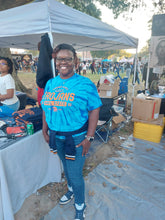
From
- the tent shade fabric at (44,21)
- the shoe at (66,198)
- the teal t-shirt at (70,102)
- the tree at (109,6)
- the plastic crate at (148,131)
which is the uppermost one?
the tree at (109,6)

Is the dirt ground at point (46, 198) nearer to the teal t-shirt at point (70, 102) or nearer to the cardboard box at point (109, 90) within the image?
the teal t-shirt at point (70, 102)

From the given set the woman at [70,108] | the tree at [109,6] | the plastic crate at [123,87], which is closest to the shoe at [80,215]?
the woman at [70,108]

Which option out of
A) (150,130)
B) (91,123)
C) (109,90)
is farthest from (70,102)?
(109,90)

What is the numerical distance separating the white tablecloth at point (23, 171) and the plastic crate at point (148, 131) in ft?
7.04

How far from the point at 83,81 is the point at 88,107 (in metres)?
0.25

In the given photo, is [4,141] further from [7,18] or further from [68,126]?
[7,18]

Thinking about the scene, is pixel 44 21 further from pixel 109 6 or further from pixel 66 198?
pixel 109 6

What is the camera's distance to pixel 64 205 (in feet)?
6.37

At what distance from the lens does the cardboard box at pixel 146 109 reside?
329cm

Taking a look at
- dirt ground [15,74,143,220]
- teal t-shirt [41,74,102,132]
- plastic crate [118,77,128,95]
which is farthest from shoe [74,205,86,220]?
plastic crate [118,77,128,95]

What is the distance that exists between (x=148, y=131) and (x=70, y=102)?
8.93ft

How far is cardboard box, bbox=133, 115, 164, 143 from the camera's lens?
3289mm

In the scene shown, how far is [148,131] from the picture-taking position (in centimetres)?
341

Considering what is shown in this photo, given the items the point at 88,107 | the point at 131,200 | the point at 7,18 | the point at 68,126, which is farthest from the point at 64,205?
the point at 7,18
